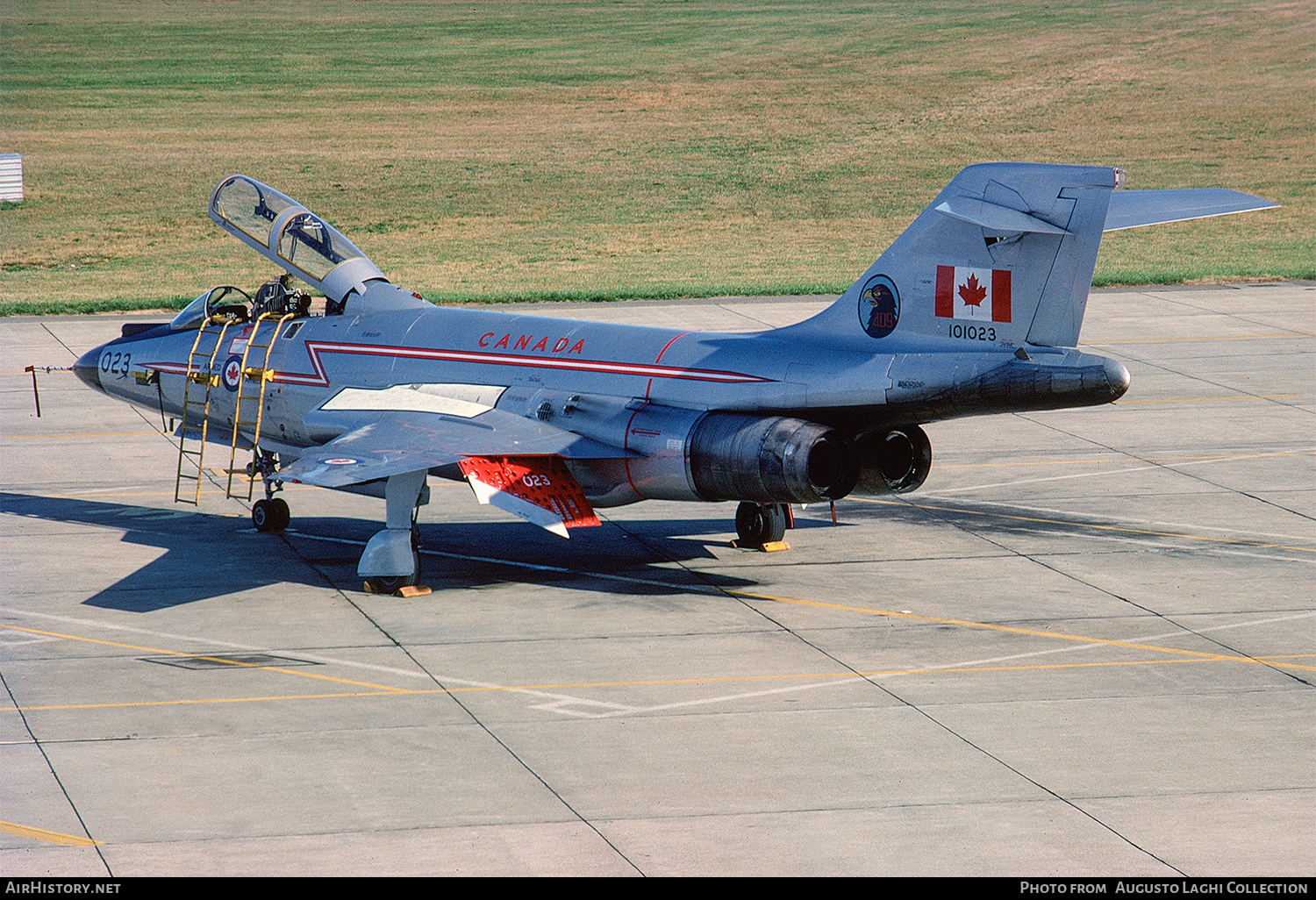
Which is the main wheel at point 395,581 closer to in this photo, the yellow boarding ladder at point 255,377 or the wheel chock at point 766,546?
the yellow boarding ladder at point 255,377

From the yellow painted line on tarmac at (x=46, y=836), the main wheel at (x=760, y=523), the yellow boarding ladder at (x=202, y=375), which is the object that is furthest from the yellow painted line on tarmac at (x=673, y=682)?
the yellow boarding ladder at (x=202, y=375)

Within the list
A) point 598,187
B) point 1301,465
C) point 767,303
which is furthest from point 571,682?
point 598,187

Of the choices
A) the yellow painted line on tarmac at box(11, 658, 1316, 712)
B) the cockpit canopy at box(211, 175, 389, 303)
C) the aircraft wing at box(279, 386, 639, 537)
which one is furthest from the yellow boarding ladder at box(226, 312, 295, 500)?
the yellow painted line on tarmac at box(11, 658, 1316, 712)

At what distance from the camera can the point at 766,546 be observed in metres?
19.8

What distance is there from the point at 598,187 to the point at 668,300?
19437 mm

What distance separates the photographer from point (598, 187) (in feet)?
189

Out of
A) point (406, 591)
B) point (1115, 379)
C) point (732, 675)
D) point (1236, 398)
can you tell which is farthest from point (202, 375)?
point (1236, 398)

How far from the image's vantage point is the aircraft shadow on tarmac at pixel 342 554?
18.2 m

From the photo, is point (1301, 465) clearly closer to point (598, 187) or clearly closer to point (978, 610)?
point (978, 610)

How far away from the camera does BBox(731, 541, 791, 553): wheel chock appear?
779 inches

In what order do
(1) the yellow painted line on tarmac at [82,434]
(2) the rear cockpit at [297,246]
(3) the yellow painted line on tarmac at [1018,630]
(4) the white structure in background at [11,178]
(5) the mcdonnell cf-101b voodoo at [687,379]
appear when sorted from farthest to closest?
(4) the white structure in background at [11,178], (1) the yellow painted line on tarmac at [82,434], (2) the rear cockpit at [297,246], (5) the mcdonnell cf-101b voodoo at [687,379], (3) the yellow painted line on tarmac at [1018,630]

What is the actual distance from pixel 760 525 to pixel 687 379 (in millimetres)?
2459

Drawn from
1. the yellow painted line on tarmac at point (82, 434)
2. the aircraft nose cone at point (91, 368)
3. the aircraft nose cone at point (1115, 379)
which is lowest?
the yellow painted line on tarmac at point (82, 434)

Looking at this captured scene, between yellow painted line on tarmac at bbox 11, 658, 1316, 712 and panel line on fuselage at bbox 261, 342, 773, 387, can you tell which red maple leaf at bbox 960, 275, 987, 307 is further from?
yellow painted line on tarmac at bbox 11, 658, 1316, 712
